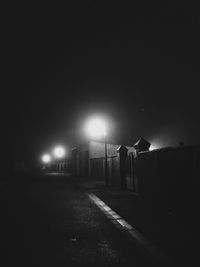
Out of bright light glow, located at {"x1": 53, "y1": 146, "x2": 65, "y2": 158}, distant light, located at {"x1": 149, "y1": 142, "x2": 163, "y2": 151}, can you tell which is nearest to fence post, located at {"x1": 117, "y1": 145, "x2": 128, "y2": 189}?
distant light, located at {"x1": 149, "y1": 142, "x2": 163, "y2": 151}

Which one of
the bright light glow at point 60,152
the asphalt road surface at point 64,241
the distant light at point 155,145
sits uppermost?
the bright light glow at point 60,152

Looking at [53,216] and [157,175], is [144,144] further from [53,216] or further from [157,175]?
[53,216]

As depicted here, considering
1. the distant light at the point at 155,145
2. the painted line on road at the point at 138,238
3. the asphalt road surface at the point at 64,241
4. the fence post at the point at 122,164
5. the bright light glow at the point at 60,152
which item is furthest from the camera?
the bright light glow at the point at 60,152

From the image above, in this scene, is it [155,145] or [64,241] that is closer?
[64,241]

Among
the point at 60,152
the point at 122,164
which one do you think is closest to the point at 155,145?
the point at 60,152

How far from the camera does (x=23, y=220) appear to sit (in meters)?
8.57

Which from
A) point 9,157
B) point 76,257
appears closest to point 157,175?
point 76,257

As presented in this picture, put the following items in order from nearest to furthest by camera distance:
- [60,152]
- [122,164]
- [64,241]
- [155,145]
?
1. [64,241]
2. [122,164]
3. [155,145]
4. [60,152]

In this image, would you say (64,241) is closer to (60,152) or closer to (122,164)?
(122,164)

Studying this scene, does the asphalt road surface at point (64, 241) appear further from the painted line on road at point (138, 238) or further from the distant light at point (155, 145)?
the distant light at point (155, 145)

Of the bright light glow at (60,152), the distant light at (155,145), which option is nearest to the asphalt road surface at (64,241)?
the distant light at (155,145)

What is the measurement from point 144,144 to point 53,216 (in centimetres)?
638

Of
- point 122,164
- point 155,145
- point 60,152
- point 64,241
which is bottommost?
point 64,241

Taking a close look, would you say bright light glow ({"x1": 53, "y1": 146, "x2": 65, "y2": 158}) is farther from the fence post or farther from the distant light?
the fence post
